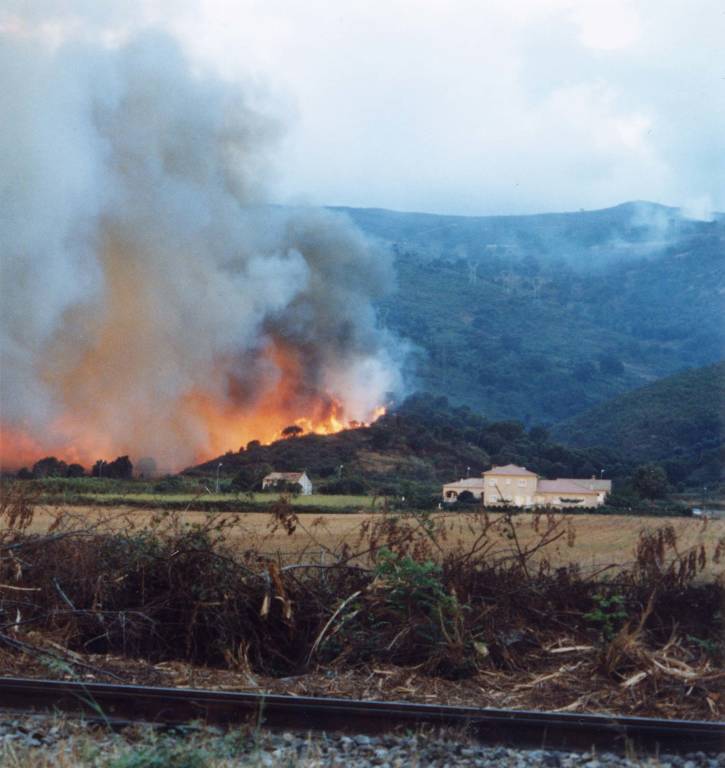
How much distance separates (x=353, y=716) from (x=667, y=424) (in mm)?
23346

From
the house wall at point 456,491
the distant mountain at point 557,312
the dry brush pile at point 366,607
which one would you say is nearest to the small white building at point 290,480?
the house wall at point 456,491

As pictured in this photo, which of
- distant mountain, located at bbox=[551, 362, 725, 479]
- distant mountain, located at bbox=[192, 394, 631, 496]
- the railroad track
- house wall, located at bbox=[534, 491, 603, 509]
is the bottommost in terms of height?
the railroad track

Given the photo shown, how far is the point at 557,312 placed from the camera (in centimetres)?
7050

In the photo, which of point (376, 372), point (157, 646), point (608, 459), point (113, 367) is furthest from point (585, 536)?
point (376, 372)

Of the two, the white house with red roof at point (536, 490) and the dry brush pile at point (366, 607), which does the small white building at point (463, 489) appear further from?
the dry brush pile at point (366, 607)

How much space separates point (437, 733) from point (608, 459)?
56.4ft

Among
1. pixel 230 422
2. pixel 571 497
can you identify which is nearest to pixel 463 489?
pixel 571 497

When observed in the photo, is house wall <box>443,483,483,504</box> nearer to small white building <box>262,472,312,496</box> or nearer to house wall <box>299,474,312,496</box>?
small white building <box>262,472,312,496</box>

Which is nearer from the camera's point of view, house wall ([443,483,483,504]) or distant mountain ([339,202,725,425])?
house wall ([443,483,483,504])

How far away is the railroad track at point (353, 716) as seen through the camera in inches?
209

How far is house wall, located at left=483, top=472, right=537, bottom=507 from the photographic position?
13328mm

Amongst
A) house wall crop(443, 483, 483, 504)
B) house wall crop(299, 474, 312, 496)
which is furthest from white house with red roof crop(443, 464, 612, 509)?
house wall crop(299, 474, 312, 496)

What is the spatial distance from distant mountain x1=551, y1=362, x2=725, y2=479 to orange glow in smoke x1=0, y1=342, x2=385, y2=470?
7.63 m

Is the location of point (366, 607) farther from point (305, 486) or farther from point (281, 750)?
point (305, 486)
